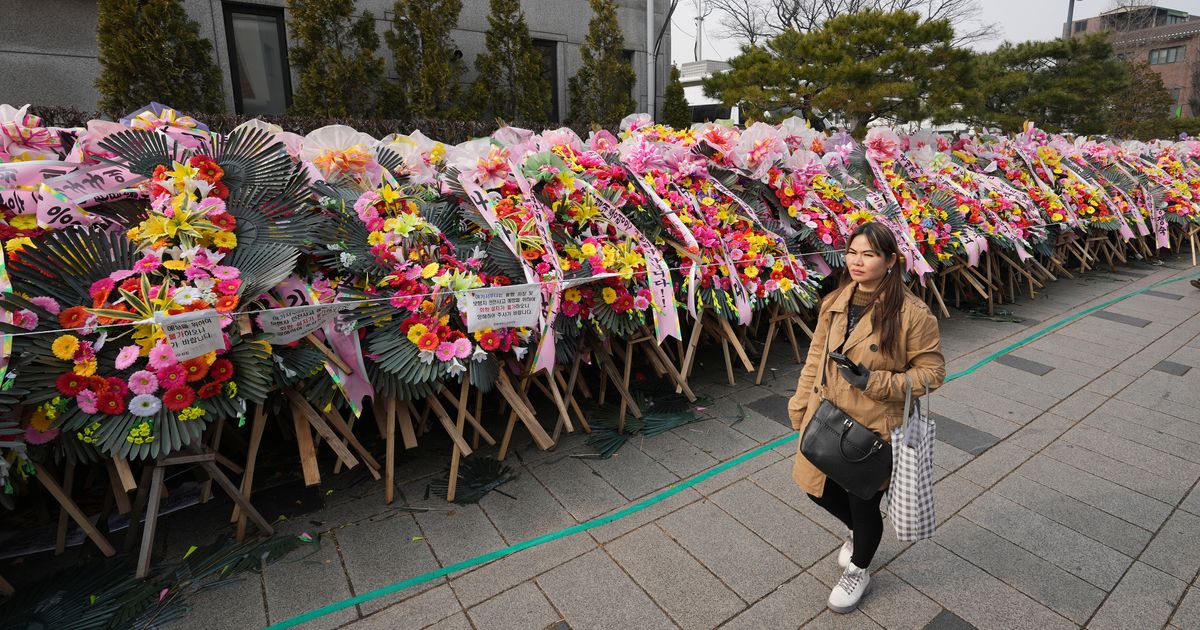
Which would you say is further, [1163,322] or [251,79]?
[251,79]

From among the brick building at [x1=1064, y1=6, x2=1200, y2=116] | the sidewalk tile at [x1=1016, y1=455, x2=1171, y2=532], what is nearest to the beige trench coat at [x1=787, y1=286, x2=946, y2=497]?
the sidewalk tile at [x1=1016, y1=455, x2=1171, y2=532]

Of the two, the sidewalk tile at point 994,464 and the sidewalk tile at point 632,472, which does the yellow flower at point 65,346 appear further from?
the sidewalk tile at point 994,464

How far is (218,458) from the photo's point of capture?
7.96ft

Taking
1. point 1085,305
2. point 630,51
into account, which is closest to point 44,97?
point 630,51

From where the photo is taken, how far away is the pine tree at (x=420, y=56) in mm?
9562

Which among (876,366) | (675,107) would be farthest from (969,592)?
(675,107)

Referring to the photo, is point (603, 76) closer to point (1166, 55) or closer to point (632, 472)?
point (632, 472)

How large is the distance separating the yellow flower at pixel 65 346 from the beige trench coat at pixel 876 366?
2.52 meters

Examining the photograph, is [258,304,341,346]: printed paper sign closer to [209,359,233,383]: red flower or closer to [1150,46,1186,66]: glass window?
[209,359,233,383]: red flower

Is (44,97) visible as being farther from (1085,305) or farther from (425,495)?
(1085,305)

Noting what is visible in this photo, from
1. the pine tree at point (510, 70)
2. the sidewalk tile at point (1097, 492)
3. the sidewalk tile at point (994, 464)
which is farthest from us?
the pine tree at point (510, 70)

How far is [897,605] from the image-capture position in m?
2.12

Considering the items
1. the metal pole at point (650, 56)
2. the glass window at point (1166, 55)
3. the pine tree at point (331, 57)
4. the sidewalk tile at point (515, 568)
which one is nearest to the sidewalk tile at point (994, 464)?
the sidewalk tile at point (515, 568)

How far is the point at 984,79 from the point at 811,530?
16.6 metres
